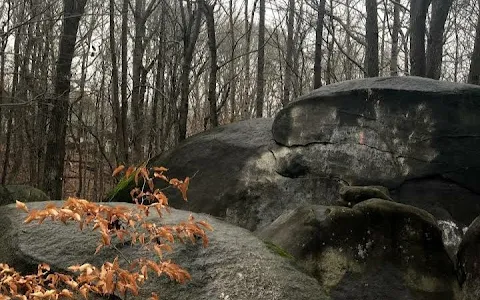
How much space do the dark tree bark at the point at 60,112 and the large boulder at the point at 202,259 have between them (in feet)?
15.7

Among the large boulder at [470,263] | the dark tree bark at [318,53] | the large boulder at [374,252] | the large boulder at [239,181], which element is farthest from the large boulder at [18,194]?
the dark tree bark at [318,53]

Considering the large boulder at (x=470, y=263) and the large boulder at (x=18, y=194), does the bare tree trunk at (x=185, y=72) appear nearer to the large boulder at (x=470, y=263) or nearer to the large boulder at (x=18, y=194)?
the large boulder at (x=18, y=194)

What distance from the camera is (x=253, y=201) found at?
6770mm

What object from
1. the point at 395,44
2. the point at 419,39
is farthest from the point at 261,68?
the point at 419,39

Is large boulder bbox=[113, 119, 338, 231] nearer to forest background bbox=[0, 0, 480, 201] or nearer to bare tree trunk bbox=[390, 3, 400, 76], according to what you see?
forest background bbox=[0, 0, 480, 201]

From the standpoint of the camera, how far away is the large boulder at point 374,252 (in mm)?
4234

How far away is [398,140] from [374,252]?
2.74 meters

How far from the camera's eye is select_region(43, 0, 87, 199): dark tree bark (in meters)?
8.86

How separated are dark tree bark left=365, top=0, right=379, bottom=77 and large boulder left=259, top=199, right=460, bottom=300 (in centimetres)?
640

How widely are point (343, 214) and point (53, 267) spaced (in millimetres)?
2364

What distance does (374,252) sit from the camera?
4.39m

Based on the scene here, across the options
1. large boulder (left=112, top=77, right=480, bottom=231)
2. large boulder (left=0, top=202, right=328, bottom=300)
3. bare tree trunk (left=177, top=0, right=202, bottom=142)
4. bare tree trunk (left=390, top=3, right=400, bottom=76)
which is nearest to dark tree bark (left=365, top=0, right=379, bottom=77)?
bare tree trunk (left=390, top=3, right=400, bottom=76)

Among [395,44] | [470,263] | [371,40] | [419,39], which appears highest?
[395,44]

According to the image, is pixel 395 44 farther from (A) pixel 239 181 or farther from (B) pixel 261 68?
(A) pixel 239 181
